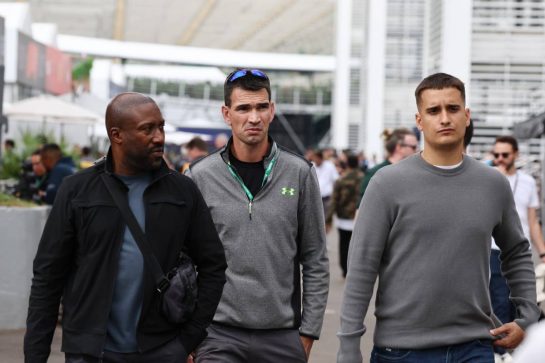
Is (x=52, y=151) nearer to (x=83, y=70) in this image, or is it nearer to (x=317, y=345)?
(x=317, y=345)

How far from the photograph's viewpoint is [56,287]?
156 inches

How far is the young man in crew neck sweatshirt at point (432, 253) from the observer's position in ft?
13.7

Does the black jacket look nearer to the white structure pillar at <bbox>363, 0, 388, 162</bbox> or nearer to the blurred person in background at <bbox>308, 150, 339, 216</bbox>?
the blurred person in background at <bbox>308, 150, 339, 216</bbox>

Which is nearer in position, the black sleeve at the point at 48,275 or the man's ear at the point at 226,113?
A: the black sleeve at the point at 48,275

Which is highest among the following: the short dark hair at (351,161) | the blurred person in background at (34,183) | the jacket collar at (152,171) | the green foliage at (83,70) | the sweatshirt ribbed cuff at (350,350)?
the green foliage at (83,70)

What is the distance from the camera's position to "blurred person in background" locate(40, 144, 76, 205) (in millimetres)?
12094

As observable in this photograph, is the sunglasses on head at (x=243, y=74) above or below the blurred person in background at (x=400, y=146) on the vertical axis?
above

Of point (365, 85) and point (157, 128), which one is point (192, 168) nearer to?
point (157, 128)

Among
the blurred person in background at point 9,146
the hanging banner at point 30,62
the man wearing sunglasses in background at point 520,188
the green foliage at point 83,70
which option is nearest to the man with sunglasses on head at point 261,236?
the man wearing sunglasses in background at point 520,188

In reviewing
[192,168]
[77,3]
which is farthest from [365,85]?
[192,168]

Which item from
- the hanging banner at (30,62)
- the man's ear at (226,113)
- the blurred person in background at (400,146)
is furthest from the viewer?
the hanging banner at (30,62)

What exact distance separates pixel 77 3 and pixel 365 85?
21.7 metres

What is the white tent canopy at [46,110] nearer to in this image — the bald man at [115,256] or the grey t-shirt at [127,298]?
the bald man at [115,256]

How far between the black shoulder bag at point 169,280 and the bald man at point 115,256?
17mm
